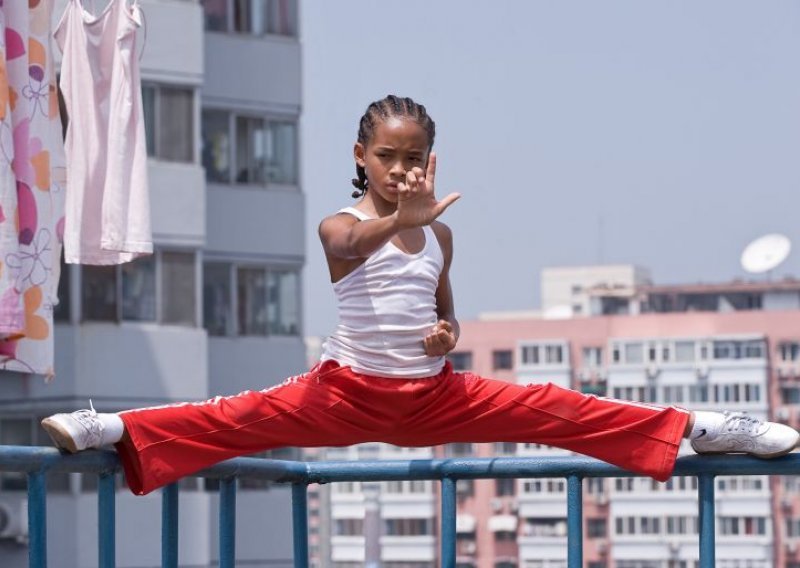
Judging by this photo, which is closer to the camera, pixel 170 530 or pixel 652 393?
pixel 170 530

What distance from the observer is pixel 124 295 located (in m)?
26.5

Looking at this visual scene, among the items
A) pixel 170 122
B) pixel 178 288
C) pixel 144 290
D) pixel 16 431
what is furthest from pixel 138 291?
pixel 16 431

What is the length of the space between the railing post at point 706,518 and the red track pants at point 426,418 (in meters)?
0.09

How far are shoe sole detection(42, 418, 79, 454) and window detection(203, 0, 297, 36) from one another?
994 inches

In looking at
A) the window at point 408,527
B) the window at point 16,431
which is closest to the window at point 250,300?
the window at point 16,431

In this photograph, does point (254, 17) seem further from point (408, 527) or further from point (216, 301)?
point (408, 527)

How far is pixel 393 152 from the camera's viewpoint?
479 cm

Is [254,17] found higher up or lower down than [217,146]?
higher up

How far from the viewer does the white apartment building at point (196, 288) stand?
84.6 ft

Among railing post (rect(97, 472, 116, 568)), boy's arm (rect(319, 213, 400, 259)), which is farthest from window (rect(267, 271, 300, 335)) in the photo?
railing post (rect(97, 472, 116, 568))

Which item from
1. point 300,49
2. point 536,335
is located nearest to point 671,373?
point 536,335

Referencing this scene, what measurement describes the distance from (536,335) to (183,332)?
80.3 meters

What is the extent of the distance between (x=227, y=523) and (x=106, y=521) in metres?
0.59

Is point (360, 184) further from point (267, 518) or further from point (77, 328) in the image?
point (267, 518)
